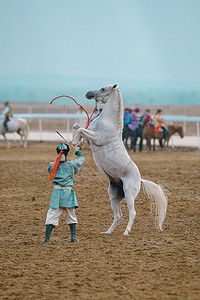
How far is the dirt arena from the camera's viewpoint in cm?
510

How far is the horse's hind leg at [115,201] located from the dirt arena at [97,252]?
0.15 meters

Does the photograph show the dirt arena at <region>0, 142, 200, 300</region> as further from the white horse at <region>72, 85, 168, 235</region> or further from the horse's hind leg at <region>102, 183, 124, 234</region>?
the white horse at <region>72, 85, 168, 235</region>

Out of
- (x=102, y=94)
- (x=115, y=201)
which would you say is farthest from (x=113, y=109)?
(x=115, y=201)

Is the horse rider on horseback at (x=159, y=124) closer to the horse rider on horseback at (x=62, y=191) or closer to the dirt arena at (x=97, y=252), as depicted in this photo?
the dirt arena at (x=97, y=252)

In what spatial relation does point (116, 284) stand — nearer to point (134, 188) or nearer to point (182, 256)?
point (182, 256)

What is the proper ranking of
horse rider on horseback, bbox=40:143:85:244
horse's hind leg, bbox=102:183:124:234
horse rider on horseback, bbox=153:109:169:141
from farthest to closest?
horse rider on horseback, bbox=153:109:169:141 → horse's hind leg, bbox=102:183:124:234 → horse rider on horseback, bbox=40:143:85:244

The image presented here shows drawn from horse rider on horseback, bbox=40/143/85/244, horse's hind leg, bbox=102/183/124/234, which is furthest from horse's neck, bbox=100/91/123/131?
horse's hind leg, bbox=102/183/124/234

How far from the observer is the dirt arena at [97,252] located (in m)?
5.10

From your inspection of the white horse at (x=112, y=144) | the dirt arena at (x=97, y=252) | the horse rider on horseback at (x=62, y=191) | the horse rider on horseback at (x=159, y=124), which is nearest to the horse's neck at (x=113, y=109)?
the white horse at (x=112, y=144)

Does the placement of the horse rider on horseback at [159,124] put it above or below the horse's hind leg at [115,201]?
above

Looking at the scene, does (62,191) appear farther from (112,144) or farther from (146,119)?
(146,119)

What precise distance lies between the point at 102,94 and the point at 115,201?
1.52 metres

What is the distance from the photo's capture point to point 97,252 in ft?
21.1

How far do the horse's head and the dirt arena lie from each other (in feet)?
6.20
